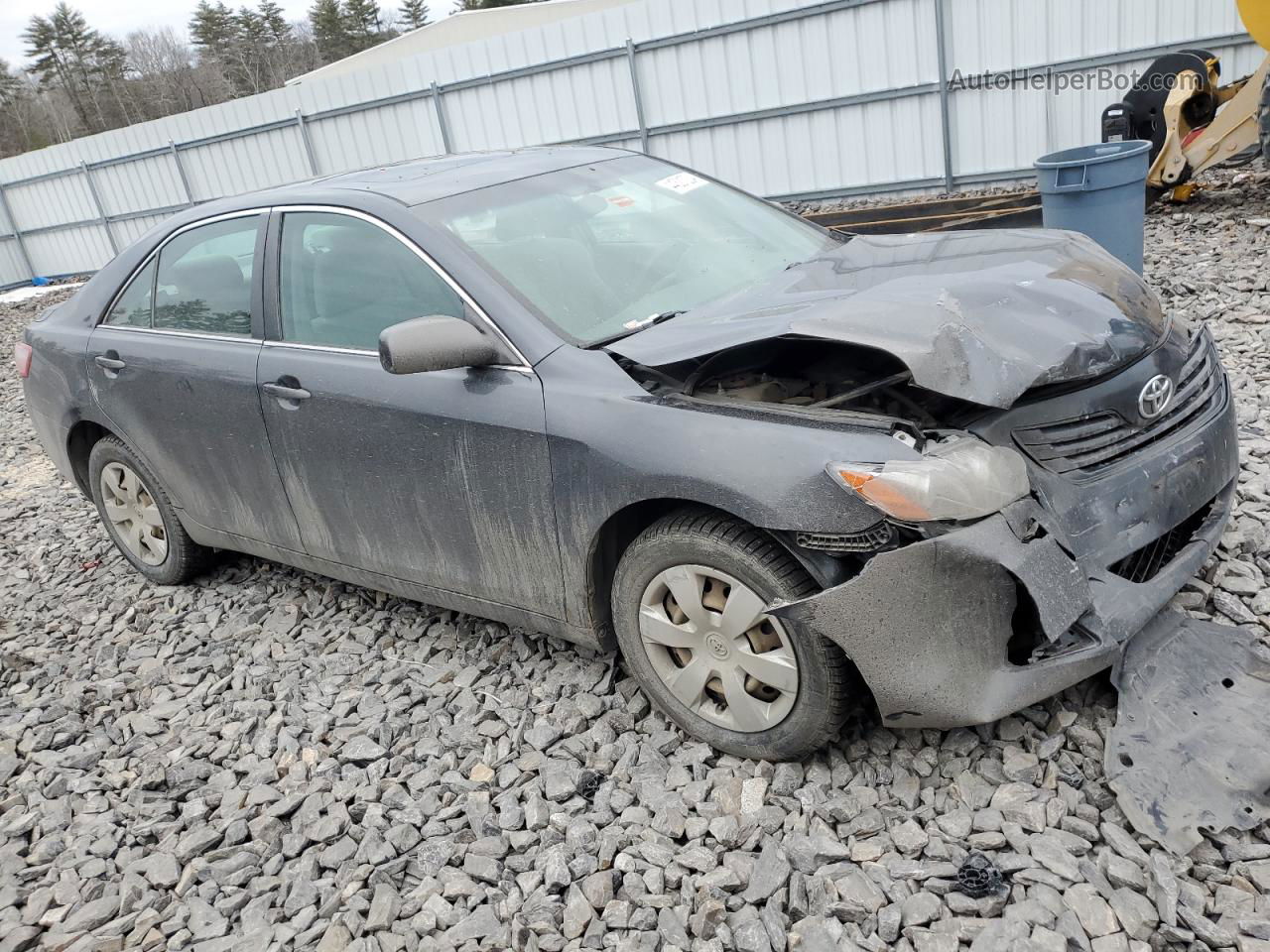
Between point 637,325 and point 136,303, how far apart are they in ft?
8.24

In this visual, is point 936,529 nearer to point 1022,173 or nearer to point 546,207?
point 546,207

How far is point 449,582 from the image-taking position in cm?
336

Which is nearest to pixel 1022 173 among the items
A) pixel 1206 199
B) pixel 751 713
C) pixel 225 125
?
pixel 1206 199

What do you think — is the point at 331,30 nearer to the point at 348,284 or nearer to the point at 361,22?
the point at 361,22

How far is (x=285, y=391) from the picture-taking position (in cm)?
354

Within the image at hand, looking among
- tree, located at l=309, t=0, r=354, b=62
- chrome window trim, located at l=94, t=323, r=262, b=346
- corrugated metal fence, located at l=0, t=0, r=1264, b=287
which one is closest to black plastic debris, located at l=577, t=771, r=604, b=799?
chrome window trim, located at l=94, t=323, r=262, b=346

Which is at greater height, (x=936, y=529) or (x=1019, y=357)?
(x=1019, y=357)

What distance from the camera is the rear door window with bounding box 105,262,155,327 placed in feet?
14.0

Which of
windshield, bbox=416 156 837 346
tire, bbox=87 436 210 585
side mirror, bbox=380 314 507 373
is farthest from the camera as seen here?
tire, bbox=87 436 210 585

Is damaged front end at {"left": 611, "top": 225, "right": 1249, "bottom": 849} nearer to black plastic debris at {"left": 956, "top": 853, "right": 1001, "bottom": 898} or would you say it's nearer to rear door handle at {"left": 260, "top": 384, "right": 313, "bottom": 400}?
black plastic debris at {"left": 956, "top": 853, "right": 1001, "bottom": 898}

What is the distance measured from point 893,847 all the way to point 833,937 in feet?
1.04

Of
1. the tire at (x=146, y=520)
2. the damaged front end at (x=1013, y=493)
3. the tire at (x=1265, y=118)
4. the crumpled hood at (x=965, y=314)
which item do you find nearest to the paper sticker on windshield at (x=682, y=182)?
the crumpled hood at (x=965, y=314)

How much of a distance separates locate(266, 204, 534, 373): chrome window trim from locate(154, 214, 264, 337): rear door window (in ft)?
0.75

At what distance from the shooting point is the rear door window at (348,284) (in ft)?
10.6
